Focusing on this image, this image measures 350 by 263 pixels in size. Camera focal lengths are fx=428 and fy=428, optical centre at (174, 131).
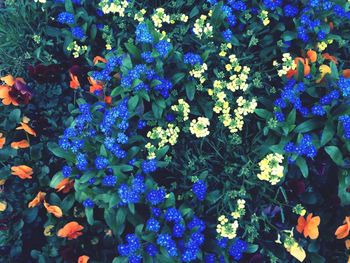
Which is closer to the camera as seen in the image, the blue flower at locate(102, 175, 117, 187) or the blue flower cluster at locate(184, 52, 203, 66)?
the blue flower at locate(102, 175, 117, 187)

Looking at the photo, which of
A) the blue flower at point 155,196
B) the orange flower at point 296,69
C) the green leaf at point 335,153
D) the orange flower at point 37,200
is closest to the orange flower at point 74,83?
the orange flower at point 37,200

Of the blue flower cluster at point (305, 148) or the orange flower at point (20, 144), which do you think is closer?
the blue flower cluster at point (305, 148)

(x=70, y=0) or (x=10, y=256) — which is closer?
(x=10, y=256)

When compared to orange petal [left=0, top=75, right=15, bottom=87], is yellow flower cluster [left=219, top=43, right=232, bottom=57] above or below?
above

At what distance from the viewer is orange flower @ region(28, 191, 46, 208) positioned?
268 centimetres

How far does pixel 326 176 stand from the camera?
2750 millimetres

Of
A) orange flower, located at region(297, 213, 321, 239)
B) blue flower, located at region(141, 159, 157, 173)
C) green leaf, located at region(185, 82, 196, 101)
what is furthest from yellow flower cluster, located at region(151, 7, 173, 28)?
orange flower, located at region(297, 213, 321, 239)

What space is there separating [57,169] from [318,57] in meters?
1.91

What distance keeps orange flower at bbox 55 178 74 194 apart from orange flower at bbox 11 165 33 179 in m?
0.20

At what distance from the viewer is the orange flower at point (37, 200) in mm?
2678

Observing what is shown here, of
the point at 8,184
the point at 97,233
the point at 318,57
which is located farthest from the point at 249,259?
the point at 8,184

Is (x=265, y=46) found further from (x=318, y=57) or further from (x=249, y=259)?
(x=249, y=259)

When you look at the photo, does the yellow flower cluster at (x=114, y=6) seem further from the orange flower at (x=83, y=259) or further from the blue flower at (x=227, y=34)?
the orange flower at (x=83, y=259)

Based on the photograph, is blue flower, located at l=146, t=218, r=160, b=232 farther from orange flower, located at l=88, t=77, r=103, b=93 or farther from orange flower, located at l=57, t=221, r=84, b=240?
orange flower, located at l=88, t=77, r=103, b=93
